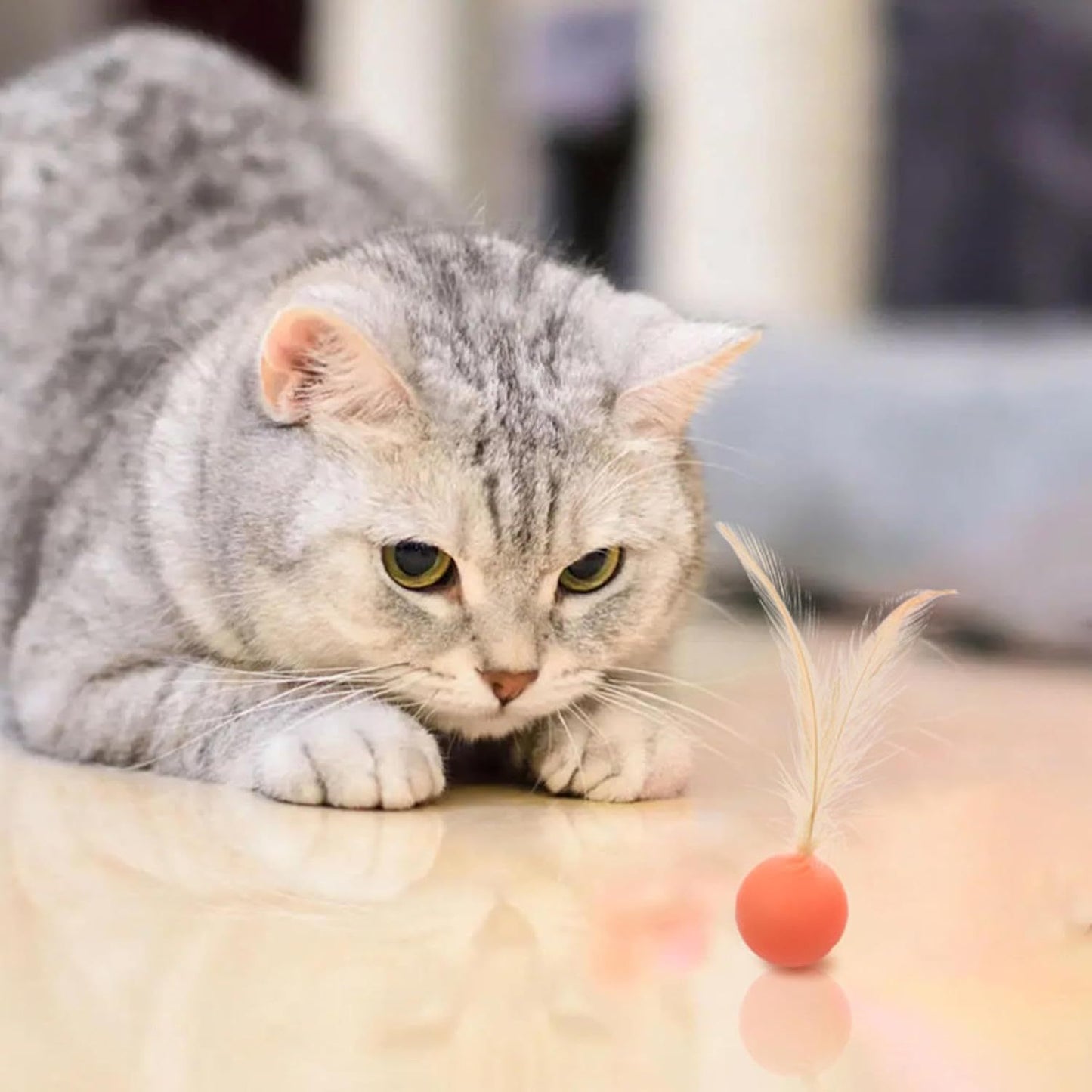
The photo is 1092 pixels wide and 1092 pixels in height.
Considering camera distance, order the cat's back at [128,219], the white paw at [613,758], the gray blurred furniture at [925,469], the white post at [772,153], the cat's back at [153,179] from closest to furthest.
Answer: the white paw at [613,758], the cat's back at [128,219], the cat's back at [153,179], the gray blurred furniture at [925,469], the white post at [772,153]

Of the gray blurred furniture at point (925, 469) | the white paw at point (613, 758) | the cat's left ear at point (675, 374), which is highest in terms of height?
the cat's left ear at point (675, 374)

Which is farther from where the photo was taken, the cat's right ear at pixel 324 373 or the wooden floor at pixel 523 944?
the cat's right ear at pixel 324 373

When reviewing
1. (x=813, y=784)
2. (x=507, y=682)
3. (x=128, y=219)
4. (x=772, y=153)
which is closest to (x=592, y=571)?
(x=507, y=682)

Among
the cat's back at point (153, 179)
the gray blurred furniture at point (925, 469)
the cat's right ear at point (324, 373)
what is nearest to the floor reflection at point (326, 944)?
the cat's right ear at point (324, 373)

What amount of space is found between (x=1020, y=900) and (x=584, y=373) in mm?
547

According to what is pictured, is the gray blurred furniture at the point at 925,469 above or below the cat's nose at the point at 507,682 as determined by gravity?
below

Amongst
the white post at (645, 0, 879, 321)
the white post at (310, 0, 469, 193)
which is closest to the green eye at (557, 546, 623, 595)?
the white post at (645, 0, 879, 321)

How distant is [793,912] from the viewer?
2.89 ft

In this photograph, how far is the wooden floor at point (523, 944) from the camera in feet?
2.48

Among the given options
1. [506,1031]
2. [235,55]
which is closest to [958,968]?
[506,1031]

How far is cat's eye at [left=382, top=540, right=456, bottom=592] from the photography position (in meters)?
1.16

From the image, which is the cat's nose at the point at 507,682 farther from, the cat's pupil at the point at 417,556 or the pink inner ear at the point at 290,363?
the pink inner ear at the point at 290,363

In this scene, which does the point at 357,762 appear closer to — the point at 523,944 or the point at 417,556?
the point at 417,556

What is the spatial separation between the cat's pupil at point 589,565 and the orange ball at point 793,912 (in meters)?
0.37
